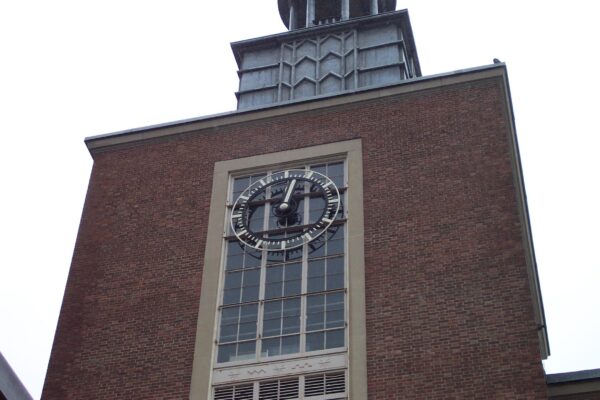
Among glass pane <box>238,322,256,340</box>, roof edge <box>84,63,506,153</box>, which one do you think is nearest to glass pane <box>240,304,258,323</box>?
glass pane <box>238,322,256,340</box>

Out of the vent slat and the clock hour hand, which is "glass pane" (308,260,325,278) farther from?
the vent slat

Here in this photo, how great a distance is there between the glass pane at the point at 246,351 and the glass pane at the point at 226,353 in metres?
0.14

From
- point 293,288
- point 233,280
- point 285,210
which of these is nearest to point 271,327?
point 293,288

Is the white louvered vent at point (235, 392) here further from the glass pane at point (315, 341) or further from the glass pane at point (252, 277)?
the glass pane at point (252, 277)

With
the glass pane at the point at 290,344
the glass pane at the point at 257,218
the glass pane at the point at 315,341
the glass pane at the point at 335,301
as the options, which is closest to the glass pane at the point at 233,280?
the glass pane at the point at 257,218

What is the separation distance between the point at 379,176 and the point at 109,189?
23.0 ft

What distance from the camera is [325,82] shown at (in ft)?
107

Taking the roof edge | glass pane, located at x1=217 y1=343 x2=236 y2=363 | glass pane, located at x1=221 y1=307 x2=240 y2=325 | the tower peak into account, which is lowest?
glass pane, located at x1=217 y1=343 x2=236 y2=363

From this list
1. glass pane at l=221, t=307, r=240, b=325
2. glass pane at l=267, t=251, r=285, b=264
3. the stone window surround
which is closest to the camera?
the stone window surround

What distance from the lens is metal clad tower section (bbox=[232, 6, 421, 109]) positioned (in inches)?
1276

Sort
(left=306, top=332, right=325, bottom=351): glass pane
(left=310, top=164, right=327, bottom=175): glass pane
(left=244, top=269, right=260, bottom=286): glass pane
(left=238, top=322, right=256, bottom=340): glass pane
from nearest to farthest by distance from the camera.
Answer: (left=306, top=332, right=325, bottom=351): glass pane, (left=238, top=322, right=256, bottom=340): glass pane, (left=244, top=269, right=260, bottom=286): glass pane, (left=310, top=164, right=327, bottom=175): glass pane

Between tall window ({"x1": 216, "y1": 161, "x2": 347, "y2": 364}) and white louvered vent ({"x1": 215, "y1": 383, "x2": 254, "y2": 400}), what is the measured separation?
2.23 feet

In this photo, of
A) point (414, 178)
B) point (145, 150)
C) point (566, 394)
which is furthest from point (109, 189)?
point (566, 394)

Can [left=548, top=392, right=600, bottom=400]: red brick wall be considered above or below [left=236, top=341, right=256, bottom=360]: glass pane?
below
